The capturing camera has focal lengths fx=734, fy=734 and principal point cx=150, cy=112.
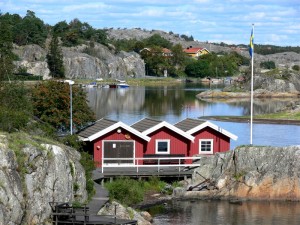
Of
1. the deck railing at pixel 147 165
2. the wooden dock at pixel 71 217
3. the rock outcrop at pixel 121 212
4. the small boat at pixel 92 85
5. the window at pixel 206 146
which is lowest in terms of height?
the rock outcrop at pixel 121 212

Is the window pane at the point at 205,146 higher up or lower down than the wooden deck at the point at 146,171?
higher up

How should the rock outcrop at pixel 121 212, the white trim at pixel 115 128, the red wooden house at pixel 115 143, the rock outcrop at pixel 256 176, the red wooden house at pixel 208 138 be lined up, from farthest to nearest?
the red wooden house at pixel 208 138
the red wooden house at pixel 115 143
the white trim at pixel 115 128
the rock outcrop at pixel 256 176
the rock outcrop at pixel 121 212

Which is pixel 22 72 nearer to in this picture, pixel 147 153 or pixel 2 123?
pixel 147 153

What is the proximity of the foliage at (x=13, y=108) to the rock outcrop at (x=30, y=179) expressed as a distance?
176 cm

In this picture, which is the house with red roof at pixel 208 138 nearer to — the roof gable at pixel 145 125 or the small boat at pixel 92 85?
the roof gable at pixel 145 125

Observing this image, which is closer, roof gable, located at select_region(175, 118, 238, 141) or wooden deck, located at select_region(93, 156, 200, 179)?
wooden deck, located at select_region(93, 156, 200, 179)

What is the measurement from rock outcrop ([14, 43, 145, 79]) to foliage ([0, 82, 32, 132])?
110158 millimetres

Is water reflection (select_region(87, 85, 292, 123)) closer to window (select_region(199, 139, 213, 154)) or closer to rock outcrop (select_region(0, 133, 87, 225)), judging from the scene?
window (select_region(199, 139, 213, 154))

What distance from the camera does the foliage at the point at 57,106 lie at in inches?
1773

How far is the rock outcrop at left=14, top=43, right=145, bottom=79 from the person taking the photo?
162750 millimetres

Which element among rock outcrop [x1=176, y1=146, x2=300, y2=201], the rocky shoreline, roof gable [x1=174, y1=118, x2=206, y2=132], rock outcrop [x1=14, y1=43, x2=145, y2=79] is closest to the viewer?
rock outcrop [x1=176, y1=146, x2=300, y2=201]

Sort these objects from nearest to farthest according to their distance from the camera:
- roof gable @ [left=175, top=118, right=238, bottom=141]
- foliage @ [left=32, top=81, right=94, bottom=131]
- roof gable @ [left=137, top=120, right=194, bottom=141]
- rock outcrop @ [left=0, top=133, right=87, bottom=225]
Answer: rock outcrop @ [left=0, top=133, right=87, bottom=225]
roof gable @ [left=137, top=120, right=194, bottom=141]
roof gable @ [left=175, top=118, right=238, bottom=141]
foliage @ [left=32, top=81, right=94, bottom=131]

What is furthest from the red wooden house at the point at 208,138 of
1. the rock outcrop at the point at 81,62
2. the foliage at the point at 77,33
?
the foliage at the point at 77,33

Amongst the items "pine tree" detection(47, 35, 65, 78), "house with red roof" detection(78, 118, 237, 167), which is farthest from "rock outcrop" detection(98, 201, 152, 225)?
"pine tree" detection(47, 35, 65, 78)
